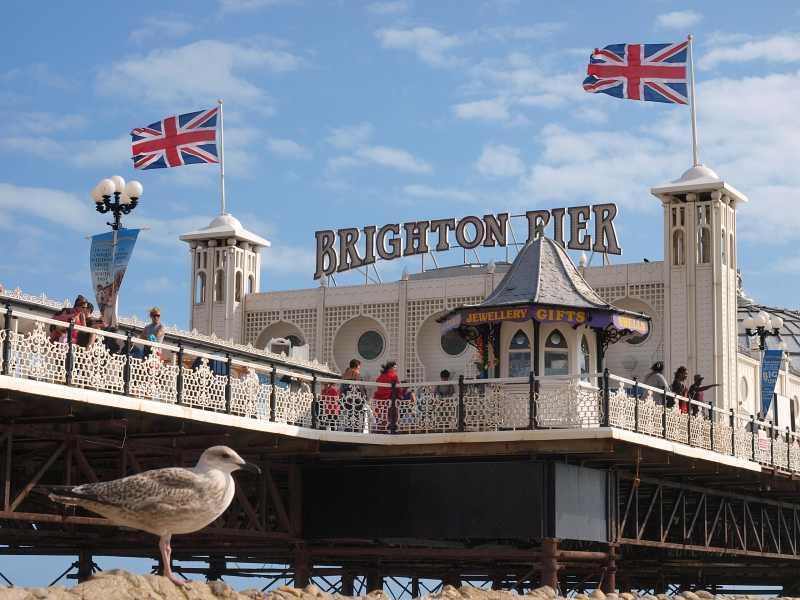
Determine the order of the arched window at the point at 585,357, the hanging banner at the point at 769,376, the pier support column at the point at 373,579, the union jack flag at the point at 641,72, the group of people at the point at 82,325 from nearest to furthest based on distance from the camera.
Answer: the group of people at the point at 82,325 → the arched window at the point at 585,357 → the pier support column at the point at 373,579 → the hanging banner at the point at 769,376 → the union jack flag at the point at 641,72

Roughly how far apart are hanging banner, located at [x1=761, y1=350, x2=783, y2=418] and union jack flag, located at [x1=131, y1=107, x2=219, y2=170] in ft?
59.5

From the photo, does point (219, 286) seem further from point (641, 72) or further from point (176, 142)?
point (641, 72)

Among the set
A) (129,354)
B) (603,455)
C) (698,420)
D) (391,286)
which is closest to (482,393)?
(603,455)

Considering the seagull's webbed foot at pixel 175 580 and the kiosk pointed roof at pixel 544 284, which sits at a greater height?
the kiosk pointed roof at pixel 544 284

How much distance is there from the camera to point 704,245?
46719 mm

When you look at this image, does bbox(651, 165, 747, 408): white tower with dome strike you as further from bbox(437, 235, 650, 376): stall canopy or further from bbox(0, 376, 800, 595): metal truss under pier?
bbox(437, 235, 650, 376): stall canopy

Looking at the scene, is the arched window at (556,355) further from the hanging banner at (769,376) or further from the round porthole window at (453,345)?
the round porthole window at (453,345)

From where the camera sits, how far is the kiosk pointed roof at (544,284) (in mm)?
28484

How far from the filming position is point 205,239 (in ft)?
181

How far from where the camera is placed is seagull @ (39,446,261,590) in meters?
14.0

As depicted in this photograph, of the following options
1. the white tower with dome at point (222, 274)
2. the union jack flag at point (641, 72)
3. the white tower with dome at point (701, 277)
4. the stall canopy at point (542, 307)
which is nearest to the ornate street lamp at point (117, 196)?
the stall canopy at point (542, 307)

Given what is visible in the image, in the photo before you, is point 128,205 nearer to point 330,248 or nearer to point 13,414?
point 13,414

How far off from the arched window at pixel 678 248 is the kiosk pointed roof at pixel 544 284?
17.0 meters

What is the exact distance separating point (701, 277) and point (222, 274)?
20160 mm
